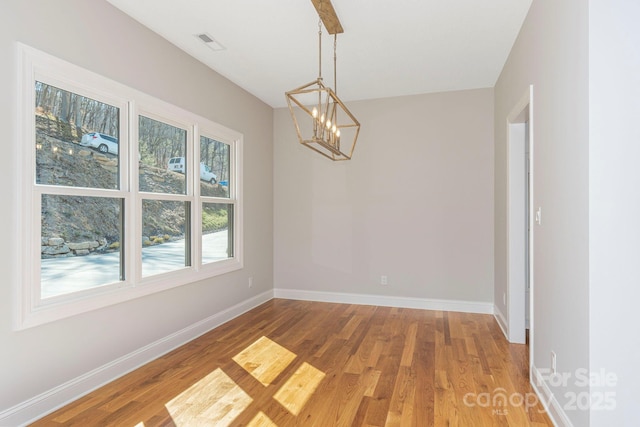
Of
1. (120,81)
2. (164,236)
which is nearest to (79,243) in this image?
(164,236)

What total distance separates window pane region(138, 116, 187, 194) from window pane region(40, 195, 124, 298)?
1.41 feet

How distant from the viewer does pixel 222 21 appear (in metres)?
3.03

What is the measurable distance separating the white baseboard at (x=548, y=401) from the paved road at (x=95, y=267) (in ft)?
10.6

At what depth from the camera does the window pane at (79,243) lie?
2350 mm

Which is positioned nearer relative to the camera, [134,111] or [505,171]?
[134,111]

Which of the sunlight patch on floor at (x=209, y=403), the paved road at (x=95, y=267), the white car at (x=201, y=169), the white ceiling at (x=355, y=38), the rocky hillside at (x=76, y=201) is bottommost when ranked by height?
the sunlight patch on floor at (x=209, y=403)

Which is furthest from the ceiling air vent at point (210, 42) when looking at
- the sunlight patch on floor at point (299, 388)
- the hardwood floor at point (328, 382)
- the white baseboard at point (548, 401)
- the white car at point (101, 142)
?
the white baseboard at point (548, 401)

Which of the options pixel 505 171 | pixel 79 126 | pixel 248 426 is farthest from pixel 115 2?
pixel 505 171

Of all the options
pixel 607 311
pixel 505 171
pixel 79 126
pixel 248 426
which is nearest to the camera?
pixel 607 311

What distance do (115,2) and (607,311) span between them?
3.79 m

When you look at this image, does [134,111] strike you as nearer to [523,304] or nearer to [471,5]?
[471,5]

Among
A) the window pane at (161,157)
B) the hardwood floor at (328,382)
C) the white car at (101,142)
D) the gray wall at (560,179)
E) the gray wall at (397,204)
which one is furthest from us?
the gray wall at (397,204)

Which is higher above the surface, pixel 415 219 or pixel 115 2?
pixel 115 2

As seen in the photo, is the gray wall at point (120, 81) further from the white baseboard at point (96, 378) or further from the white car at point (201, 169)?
the white car at point (201, 169)
